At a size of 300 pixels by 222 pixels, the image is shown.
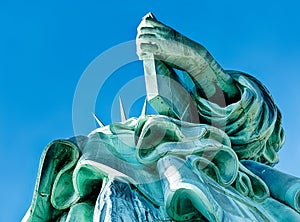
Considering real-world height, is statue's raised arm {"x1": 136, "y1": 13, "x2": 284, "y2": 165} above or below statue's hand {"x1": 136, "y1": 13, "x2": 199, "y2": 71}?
below

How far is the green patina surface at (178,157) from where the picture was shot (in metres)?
6.82

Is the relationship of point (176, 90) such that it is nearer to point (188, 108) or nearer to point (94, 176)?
point (188, 108)

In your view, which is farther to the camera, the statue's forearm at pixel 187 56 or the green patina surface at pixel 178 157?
the statue's forearm at pixel 187 56

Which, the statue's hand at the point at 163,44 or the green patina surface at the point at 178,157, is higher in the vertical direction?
the statue's hand at the point at 163,44

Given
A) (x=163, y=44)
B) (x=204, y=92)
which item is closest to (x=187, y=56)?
(x=163, y=44)

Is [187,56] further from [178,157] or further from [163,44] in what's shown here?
[178,157]

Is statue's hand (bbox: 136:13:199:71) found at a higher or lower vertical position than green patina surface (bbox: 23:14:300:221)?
higher

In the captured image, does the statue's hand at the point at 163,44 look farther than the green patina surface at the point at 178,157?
Yes

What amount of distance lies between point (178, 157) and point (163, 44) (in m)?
1.15

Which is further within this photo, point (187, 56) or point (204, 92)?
point (204, 92)

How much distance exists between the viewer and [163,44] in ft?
26.2

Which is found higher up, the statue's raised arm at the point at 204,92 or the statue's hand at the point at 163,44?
the statue's hand at the point at 163,44

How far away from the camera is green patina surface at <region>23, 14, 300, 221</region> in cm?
682

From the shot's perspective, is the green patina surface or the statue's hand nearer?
the green patina surface
